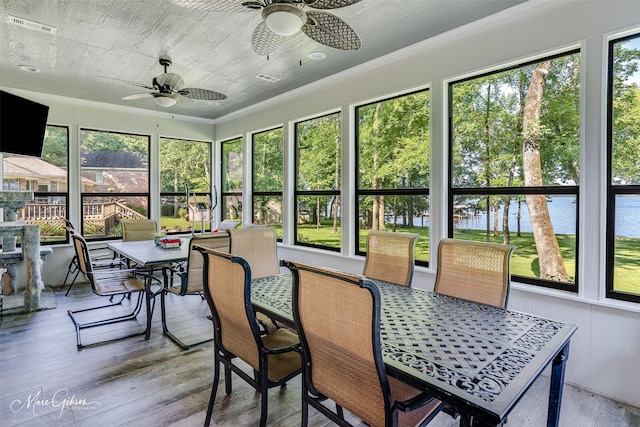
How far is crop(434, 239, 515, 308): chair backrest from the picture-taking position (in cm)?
201

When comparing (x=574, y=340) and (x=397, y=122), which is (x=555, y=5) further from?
(x=574, y=340)

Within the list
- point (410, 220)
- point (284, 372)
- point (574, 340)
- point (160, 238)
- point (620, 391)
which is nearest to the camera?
point (284, 372)

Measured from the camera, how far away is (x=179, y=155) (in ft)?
21.2

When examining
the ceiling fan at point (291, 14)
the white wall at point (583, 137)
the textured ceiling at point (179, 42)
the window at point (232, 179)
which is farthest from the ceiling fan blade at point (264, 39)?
the window at point (232, 179)

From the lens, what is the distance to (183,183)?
21.3ft

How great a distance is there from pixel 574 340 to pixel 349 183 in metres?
2.64

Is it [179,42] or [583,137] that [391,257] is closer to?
[583,137]

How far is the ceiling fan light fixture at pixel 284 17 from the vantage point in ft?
6.11

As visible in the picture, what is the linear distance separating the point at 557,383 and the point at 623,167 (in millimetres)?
1713

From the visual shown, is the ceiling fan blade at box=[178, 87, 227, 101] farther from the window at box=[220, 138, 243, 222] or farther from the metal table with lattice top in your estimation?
the window at box=[220, 138, 243, 222]

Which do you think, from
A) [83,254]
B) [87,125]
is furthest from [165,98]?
[87,125]

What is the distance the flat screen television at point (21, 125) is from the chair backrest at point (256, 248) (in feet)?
9.54

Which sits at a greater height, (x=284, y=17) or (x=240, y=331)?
(x=284, y=17)

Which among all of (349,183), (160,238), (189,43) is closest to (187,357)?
(160,238)
